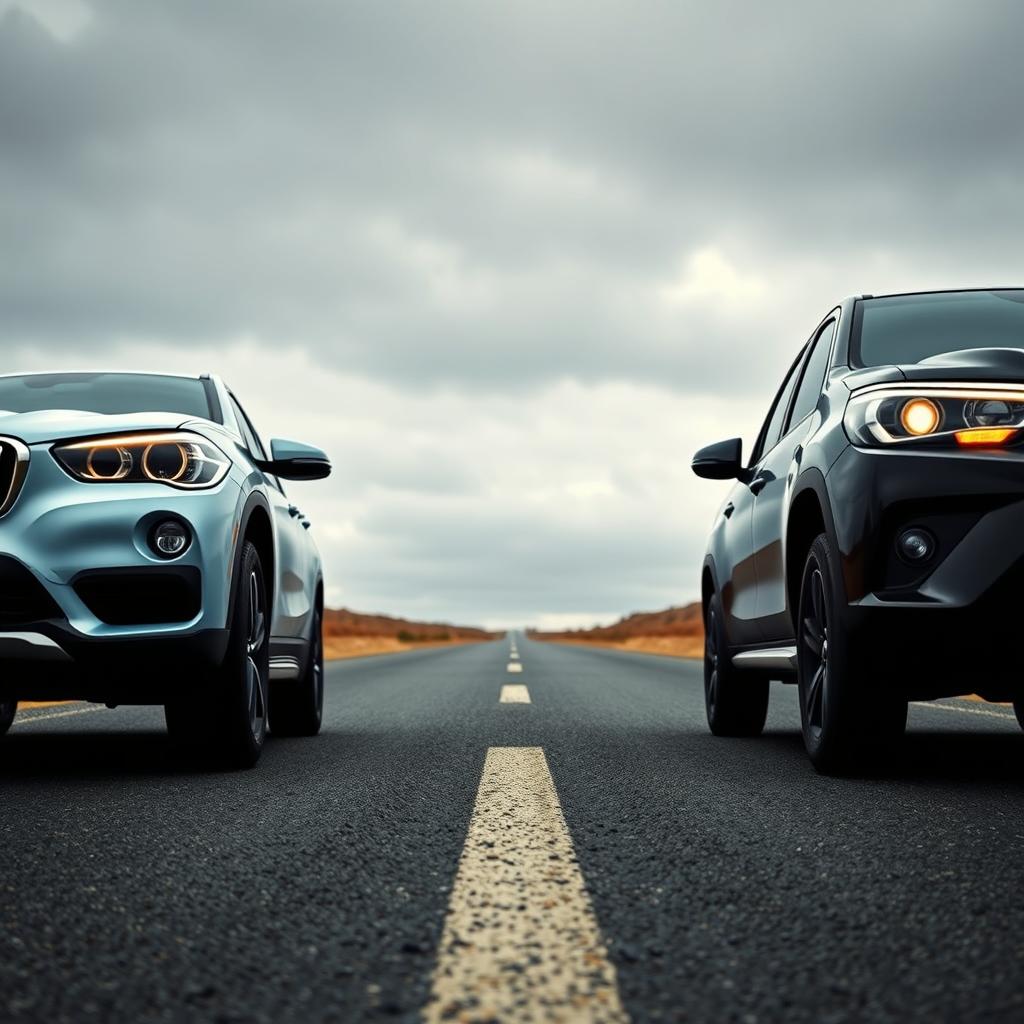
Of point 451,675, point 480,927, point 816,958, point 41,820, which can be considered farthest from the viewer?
point 451,675

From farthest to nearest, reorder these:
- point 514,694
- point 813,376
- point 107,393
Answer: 1. point 514,694
2. point 107,393
3. point 813,376

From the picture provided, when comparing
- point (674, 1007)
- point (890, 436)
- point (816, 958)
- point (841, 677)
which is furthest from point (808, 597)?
point (674, 1007)

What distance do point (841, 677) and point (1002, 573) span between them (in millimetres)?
649

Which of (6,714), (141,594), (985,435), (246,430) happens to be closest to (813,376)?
(985,435)

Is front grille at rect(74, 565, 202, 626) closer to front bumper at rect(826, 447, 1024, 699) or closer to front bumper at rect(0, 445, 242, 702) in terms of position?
front bumper at rect(0, 445, 242, 702)

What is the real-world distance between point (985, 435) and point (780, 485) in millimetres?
1358

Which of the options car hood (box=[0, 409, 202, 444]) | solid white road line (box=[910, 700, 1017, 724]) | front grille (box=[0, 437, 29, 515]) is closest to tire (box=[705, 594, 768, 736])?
solid white road line (box=[910, 700, 1017, 724])

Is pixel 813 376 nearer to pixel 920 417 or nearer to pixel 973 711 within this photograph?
pixel 920 417

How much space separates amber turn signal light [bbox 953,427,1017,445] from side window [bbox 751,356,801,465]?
6.26 ft

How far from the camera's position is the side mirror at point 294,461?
5.49 m

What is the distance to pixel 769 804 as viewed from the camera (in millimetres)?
3592

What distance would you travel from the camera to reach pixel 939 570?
3.59 metres

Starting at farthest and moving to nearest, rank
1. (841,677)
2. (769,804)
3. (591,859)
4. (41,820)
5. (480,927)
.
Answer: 1. (841,677)
2. (769,804)
3. (41,820)
4. (591,859)
5. (480,927)

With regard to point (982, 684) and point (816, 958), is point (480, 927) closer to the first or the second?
point (816, 958)
